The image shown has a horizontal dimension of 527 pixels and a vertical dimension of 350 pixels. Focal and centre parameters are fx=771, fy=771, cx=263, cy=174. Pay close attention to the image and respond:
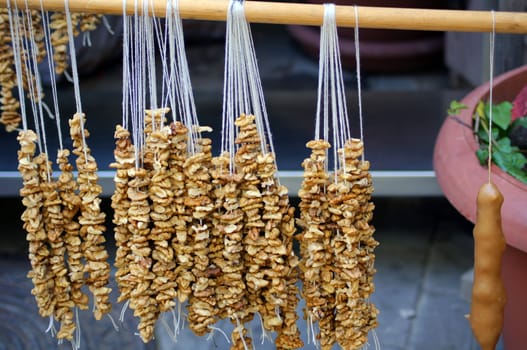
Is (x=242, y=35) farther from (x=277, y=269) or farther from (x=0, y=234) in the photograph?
(x=0, y=234)

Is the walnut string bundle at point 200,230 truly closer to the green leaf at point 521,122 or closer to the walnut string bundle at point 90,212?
the walnut string bundle at point 90,212

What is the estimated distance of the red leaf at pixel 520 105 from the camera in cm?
193

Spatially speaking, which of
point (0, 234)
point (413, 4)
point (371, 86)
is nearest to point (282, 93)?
point (371, 86)

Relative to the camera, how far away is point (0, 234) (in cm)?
289

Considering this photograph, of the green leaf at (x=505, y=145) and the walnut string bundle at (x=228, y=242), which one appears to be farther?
the green leaf at (x=505, y=145)

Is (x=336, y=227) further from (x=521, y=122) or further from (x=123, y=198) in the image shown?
(x=521, y=122)

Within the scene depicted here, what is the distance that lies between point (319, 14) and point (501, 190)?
26.4 inches

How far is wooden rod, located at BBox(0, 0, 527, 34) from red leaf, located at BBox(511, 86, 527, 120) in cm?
61

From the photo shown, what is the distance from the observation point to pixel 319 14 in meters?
1.33

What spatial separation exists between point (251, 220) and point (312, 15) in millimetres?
376

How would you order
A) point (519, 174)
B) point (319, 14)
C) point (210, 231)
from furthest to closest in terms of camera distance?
point (519, 174), point (210, 231), point (319, 14)

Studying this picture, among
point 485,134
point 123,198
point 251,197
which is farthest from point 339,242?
point 485,134

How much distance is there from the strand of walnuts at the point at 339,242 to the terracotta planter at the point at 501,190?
15.7 inches

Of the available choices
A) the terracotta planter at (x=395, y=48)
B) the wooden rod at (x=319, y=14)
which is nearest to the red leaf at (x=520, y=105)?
the wooden rod at (x=319, y=14)
